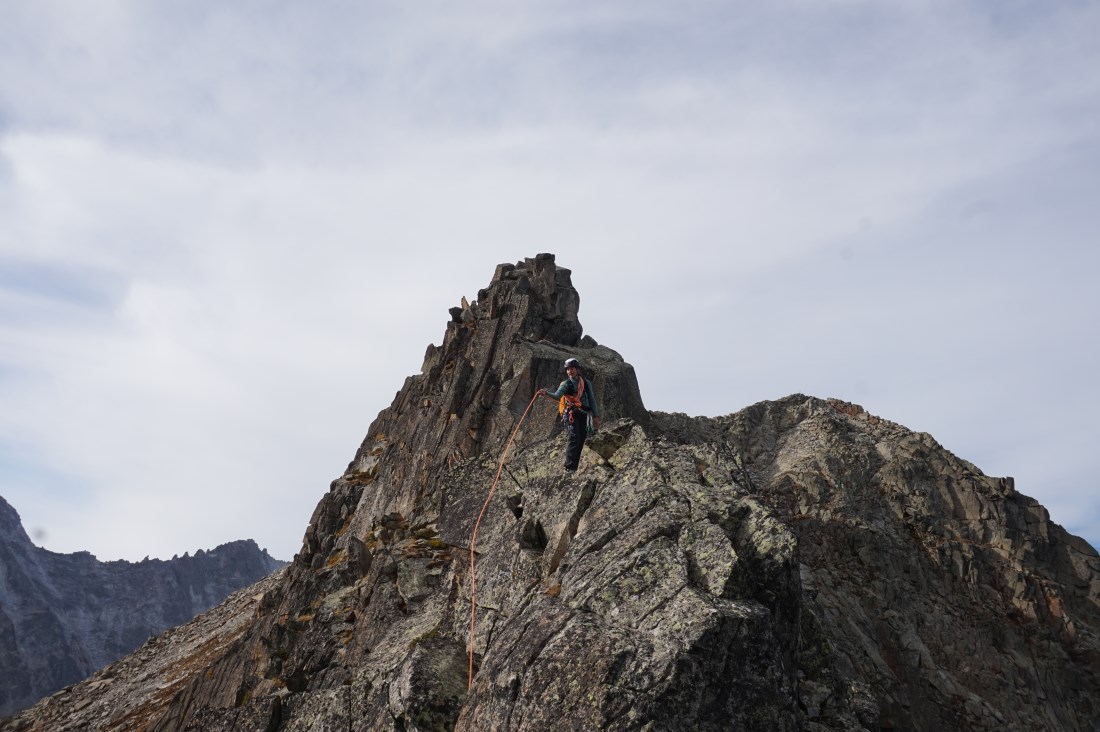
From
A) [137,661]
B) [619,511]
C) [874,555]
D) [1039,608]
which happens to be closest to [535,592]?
[619,511]

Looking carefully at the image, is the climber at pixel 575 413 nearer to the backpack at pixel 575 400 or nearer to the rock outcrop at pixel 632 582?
the backpack at pixel 575 400

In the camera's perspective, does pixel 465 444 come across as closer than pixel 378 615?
No

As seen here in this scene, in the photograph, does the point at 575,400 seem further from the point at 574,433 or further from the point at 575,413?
the point at 574,433

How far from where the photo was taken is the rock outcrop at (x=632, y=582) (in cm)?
1623

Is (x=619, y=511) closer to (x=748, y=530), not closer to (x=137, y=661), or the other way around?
(x=748, y=530)

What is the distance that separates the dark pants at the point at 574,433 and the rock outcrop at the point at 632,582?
1.81ft

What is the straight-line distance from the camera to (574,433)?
76.8ft

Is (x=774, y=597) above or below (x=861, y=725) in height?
above

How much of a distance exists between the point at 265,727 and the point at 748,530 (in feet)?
48.4

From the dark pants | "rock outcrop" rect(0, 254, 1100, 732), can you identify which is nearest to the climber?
the dark pants

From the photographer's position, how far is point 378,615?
81.4ft

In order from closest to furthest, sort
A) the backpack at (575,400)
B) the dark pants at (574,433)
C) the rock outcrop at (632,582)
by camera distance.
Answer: the rock outcrop at (632,582), the dark pants at (574,433), the backpack at (575,400)

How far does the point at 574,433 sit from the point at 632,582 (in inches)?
266

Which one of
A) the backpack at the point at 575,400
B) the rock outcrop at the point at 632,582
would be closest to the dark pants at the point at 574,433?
the backpack at the point at 575,400
